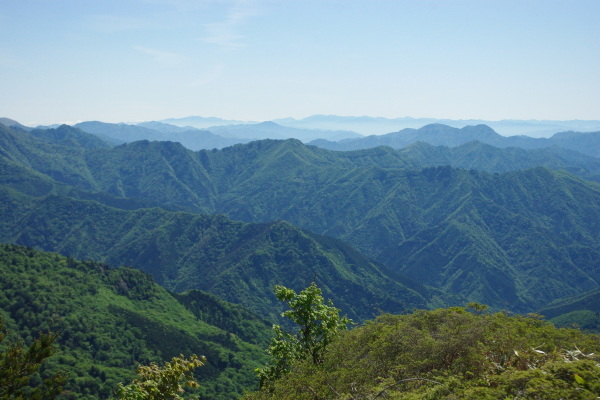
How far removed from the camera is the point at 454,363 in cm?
2452

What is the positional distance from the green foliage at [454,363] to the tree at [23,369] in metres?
20.7

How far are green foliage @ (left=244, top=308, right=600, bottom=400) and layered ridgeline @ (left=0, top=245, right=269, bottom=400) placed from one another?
110 metres

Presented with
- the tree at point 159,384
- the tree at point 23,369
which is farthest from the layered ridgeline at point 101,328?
the tree at point 159,384

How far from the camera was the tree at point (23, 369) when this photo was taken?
36.9 metres

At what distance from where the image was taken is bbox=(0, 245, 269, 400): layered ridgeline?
449ft

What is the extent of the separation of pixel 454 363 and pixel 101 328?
522ft

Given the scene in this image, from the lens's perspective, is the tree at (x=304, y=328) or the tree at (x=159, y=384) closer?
the tree at (x=159, y=384)

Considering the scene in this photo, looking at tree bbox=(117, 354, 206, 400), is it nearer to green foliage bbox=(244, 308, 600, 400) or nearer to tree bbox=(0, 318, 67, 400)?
green foliage bbox=(244, 308, 600, 400)

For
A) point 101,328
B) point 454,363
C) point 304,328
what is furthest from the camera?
point 101,328

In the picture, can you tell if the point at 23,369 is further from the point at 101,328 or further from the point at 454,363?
the point at 101,328

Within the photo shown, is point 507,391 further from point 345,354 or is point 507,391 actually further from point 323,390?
point 345,354

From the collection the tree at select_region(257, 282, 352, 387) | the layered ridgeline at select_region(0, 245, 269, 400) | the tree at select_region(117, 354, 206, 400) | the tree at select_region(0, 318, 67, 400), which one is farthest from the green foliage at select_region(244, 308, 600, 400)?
the layered ridgeline at select_region(0, 245, 269, 400)

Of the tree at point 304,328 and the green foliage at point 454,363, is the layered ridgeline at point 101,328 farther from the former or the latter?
the green foliage at point 454,363

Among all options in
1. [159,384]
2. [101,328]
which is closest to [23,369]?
[159,384]
